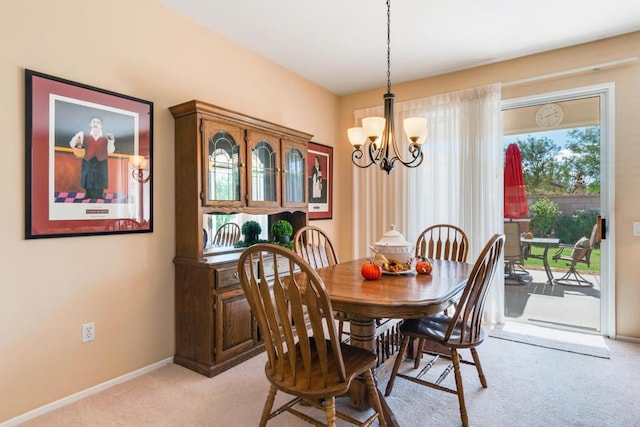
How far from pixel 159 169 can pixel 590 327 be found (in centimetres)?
397

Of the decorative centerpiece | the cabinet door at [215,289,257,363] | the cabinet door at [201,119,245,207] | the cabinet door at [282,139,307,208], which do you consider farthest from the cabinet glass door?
the decorative centerpiece

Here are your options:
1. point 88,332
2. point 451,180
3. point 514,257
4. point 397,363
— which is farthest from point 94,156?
point 514,257

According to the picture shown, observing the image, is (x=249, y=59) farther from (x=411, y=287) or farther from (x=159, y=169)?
(x=411, y=287)

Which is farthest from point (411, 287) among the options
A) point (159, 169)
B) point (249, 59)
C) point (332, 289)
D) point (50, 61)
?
point (249, 59)

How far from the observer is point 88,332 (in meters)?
2.19

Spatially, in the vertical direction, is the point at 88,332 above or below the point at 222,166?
below

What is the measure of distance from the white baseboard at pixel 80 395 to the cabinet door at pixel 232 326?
0.48 meters

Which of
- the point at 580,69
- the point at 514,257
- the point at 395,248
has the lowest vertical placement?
the point at 514,257

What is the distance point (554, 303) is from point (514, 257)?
55cm

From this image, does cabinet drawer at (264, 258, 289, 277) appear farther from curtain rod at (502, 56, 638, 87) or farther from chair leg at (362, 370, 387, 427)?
curtain rod at (502, 56, 638, 87)

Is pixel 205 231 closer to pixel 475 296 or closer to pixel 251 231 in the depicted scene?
pixel 251 231

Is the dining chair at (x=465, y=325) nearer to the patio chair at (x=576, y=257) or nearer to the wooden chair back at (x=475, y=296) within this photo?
the wooden chair back at (x=475, y=296)

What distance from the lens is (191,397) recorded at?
7.12 ft

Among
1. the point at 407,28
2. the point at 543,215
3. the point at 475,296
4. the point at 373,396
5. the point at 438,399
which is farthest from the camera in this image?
the point at 543,215
